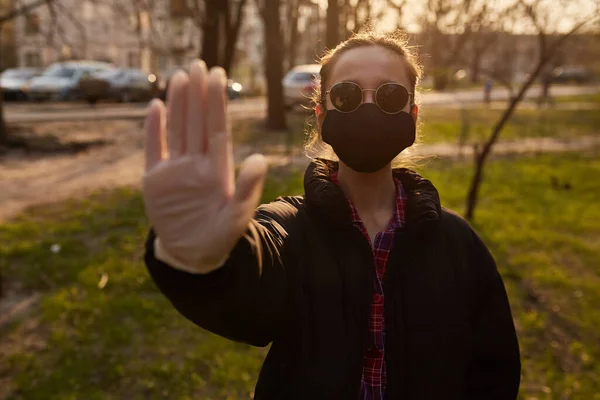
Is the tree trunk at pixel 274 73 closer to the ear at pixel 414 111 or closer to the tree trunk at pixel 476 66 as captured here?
the tree trunk at pixel 476 66

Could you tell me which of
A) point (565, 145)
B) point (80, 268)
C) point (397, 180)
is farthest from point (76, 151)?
point (565, 145)

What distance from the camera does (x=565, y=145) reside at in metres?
15.5

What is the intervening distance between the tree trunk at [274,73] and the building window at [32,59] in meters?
29.5

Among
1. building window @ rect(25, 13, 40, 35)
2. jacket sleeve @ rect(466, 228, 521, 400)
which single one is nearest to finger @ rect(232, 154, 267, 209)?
jacket sleeve @ rect(466, 228, 521, 400)

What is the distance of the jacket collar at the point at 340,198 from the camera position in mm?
1631

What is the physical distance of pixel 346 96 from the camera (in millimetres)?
1719

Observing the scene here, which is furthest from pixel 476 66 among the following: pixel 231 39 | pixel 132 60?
pixel 132 60

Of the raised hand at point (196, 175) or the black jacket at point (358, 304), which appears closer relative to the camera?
the raised hand at point (196, 175)

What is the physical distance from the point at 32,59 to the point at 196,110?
142 ft

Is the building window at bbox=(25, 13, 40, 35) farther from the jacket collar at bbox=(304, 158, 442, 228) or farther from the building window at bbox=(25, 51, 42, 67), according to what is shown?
the building window at bbox=(25, 51, 42, 67)

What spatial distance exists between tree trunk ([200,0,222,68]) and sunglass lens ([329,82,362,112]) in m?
7.81

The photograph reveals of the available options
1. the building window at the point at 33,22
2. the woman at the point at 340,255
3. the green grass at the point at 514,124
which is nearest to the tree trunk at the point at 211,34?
the building window at the point at 33,22

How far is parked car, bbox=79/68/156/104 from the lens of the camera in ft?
72.5

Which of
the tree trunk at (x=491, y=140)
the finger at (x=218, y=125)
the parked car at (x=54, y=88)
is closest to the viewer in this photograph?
the finger at (x=218, y=125)
